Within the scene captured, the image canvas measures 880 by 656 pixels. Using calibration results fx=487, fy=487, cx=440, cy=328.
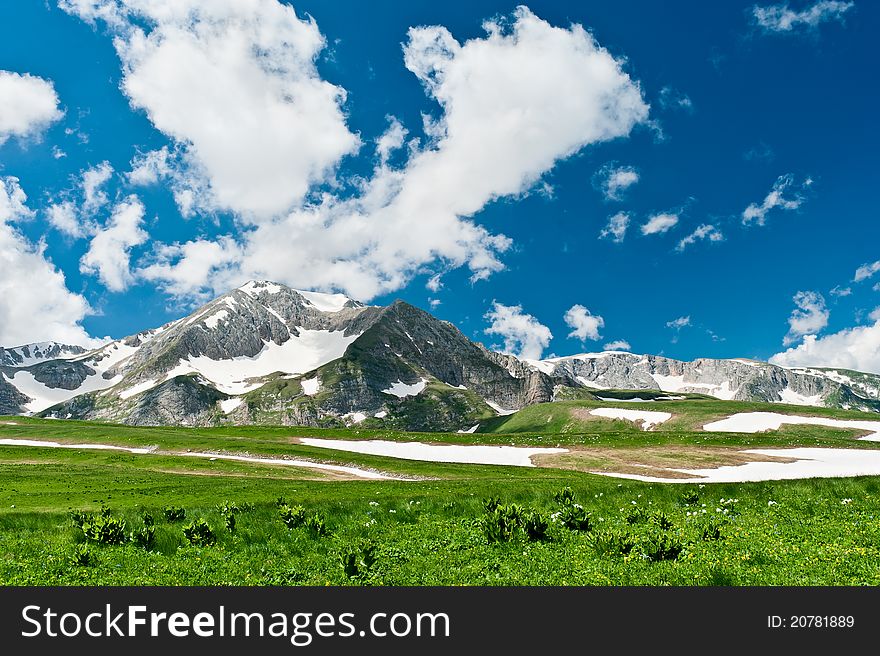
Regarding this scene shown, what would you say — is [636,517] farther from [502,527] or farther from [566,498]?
[502,527]

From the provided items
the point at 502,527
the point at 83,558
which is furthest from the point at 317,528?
the point at 83,558

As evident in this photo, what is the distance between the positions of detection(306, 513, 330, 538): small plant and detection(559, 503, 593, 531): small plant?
366 inches

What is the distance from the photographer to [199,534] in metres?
18.3

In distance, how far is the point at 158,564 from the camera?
14945 millimetres

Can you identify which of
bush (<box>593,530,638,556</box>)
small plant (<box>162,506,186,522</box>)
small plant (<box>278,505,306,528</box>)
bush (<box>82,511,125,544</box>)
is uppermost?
bush (<box>593,530,638,556</box>)

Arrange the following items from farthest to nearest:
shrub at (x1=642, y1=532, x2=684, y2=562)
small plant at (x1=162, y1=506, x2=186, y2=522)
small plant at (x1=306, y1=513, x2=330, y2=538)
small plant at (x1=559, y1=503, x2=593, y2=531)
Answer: small plant at (x1=162, y1=506, x2=186, y2=522) < small plant at (x1=306, y1=513, x2=330, y2=538) < small plant at (x1=559, y1=503, x2=593, y2=531) < shrub at (x1=642, y1=532, x2=684, y2=562)

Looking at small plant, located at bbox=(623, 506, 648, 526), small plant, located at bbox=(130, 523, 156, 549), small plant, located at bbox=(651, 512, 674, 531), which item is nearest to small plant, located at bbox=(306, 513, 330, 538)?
small plant, located at bbox=(130, 523, 156, 549)

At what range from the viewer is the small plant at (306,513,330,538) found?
1878 centimetres

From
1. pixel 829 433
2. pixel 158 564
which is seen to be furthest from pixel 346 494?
pixel 829 433

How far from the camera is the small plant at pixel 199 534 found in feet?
58.5

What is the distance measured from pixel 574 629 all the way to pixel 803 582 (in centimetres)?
650

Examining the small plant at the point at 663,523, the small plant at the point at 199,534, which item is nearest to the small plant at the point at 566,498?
the small plant at the point at 663,523

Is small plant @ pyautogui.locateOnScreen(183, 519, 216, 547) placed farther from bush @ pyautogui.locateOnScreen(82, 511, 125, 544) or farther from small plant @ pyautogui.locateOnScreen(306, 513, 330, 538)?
small plant @ pyautogui.locateOnScreen(306, 513, 330, 538)

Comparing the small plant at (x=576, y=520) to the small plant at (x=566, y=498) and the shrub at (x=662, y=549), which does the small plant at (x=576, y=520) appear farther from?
the shrub at (x=662, y=549)
